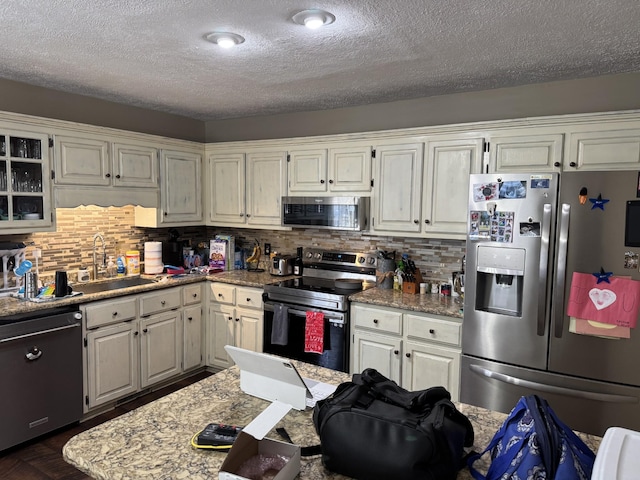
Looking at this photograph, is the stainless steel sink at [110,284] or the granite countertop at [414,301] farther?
the stainless steel sink at [110,284]

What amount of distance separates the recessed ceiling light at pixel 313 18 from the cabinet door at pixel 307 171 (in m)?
1.76

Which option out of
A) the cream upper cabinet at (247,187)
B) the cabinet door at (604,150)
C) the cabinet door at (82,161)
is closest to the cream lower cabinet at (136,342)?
the cream upper cabinet at (247,187)

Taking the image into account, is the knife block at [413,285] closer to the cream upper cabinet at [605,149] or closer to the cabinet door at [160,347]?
the cream upper cabinet at [605,149]

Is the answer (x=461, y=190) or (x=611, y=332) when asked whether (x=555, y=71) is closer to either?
(x=461, y=190)

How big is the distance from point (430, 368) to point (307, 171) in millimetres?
1876

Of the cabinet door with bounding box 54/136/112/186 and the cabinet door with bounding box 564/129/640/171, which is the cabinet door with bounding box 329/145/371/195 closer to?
the cabinet door with bounding box 564/129/640/171

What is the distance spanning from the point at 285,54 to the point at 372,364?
2173 mm

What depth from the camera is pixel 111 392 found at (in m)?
3.44

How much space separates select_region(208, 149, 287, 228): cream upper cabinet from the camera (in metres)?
4.12

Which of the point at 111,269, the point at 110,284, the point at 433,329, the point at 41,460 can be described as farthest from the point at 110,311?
the point at 433,329

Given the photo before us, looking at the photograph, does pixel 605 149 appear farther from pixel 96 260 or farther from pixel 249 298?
pixel 96 260

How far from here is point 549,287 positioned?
260 cm

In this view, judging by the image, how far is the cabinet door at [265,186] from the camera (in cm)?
409

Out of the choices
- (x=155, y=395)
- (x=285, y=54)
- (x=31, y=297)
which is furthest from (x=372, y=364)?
(x=31, y=297)
